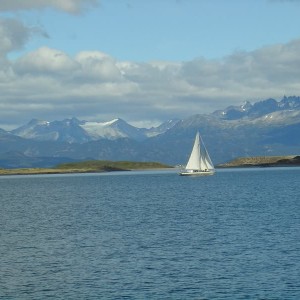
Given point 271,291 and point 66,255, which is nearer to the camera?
point 271,291

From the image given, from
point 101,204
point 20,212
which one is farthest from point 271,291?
point 101,204

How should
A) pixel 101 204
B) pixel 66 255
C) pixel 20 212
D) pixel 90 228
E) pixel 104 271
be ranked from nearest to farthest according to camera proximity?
1. pixel 104 271
2. pixel 66 255
3. pixel 90 228
4. pixel 20 212
5. pixel 101 204

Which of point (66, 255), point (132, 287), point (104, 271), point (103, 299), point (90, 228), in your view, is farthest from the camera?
point (90, 228)

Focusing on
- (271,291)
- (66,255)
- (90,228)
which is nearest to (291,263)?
(271,291)

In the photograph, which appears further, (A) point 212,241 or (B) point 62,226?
(B) point 62,226

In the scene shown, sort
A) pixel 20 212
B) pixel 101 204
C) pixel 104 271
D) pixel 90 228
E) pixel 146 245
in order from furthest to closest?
pixel 101 204, pixel 20 212, pixel 90 228, pixel 146 245, pixel 104 271

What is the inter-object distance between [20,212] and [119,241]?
53250mm

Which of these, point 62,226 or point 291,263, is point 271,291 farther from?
point 62,226

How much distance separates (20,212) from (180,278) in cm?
7624

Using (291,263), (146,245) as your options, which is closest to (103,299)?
(291,263)

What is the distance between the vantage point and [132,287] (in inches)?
2167

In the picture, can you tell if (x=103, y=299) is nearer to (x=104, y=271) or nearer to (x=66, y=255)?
(x=104, y=271)

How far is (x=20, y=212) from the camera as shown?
12912 cm

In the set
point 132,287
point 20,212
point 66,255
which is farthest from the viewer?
point 20,212
